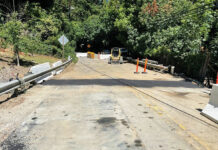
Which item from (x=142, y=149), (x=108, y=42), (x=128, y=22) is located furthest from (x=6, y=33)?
(x=108, y=42)

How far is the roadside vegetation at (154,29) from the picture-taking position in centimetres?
1694

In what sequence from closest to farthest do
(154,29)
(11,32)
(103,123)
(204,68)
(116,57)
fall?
(103,123) < (204,68) < (11,32) < (154,29) < (116,57)

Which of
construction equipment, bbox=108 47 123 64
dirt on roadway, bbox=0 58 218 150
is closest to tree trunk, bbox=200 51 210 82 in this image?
dirt on roadway, bbox=0 58 218 150

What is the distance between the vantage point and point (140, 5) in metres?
30.9

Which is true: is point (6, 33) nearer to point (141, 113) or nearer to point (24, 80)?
point (24, 80)

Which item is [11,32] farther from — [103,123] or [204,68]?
[204,68]

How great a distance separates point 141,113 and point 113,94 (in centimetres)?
279

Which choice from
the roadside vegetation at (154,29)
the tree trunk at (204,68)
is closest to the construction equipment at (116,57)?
the roadside vegetation at (154,29)

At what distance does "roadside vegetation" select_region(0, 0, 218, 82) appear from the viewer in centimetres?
1694

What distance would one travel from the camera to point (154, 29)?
27.2 m

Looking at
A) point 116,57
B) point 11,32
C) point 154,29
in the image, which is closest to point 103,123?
point 11,32

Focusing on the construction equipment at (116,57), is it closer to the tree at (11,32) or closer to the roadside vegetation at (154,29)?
the roadside vegetation at (154,29)

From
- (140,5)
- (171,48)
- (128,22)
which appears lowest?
(171,48)

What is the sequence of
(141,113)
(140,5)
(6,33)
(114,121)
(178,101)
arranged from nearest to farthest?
1. (114,121)
2. (141,113)
3. (178,101)
4. (6,33)
5. (140,5)
